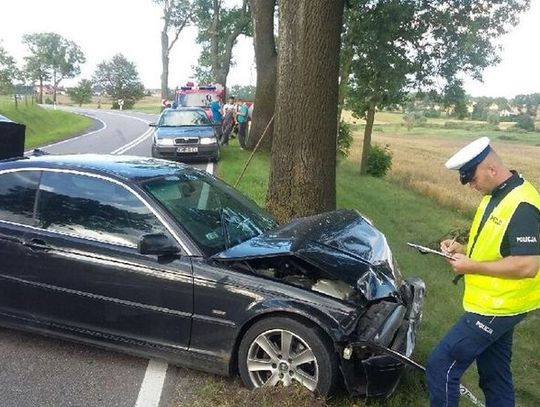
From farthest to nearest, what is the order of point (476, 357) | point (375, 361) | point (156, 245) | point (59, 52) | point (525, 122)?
1. point (59, 52)
2. point (525, 122)
3. point (156, 245)
4. point (375, 361)
5. point (476, 357)

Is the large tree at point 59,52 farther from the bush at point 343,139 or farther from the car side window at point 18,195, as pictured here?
the car side window at point 18,195

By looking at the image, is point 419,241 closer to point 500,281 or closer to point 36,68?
point 500,281

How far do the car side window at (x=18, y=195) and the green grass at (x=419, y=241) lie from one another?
108 inches

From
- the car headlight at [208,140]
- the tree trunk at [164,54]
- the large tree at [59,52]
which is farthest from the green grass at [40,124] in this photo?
the large tree at [59,52]

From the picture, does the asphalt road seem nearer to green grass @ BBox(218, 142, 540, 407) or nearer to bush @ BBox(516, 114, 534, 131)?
green grass @ BBox(218, 142, 540, 407)

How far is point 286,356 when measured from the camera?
3664mm

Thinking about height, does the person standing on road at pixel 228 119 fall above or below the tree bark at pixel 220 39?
below

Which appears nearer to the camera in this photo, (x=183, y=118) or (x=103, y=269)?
(x=103, y=269)

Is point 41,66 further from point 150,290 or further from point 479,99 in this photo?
point 150,290

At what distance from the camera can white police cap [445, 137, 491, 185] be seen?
118 inches

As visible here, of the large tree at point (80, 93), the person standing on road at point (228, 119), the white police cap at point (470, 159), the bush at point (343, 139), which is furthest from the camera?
the large tree at point (80, 93)

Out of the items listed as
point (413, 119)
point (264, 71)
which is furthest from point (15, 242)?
point (413, 119)

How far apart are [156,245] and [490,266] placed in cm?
213

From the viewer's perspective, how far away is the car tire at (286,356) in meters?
3.55
